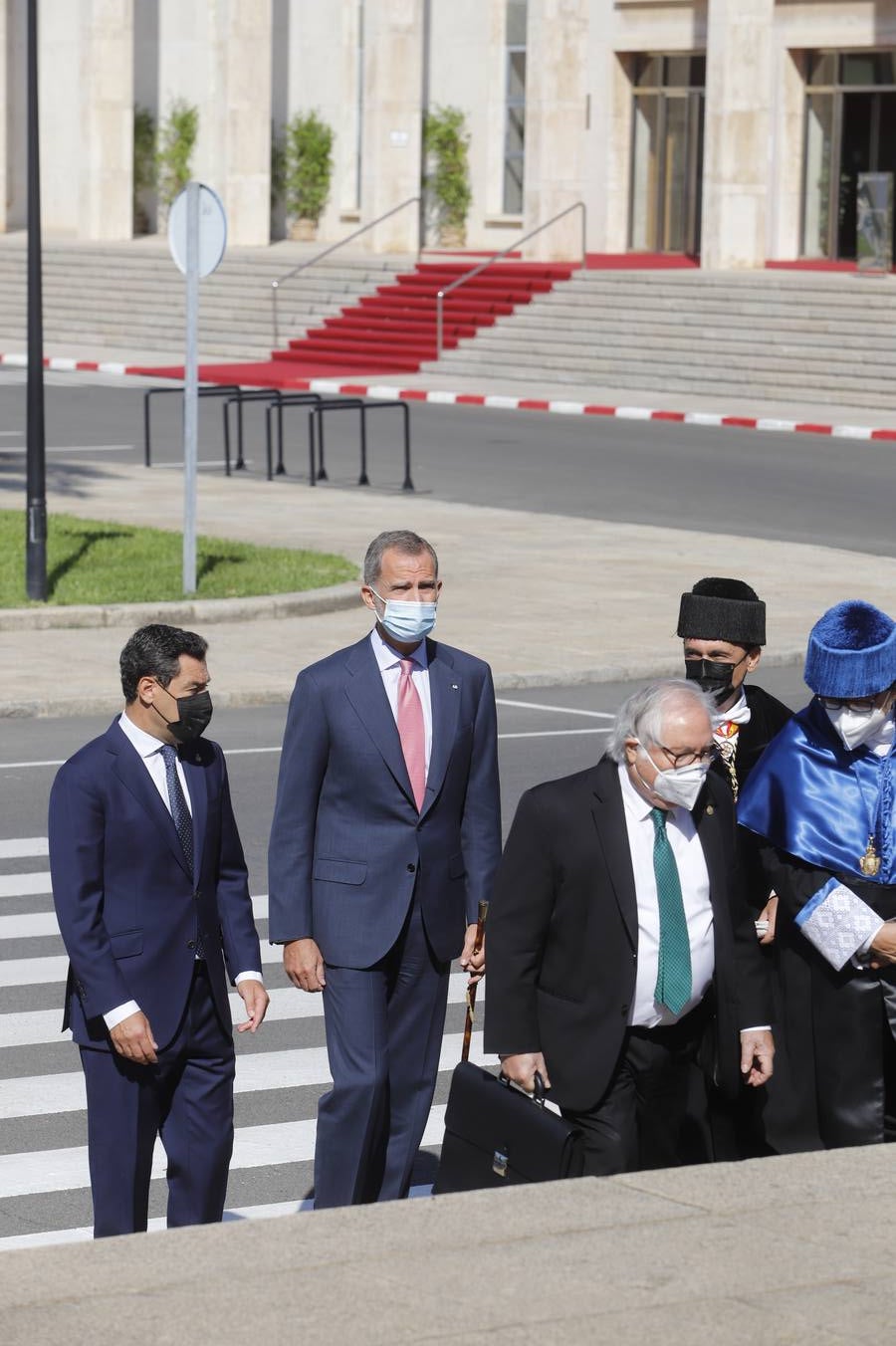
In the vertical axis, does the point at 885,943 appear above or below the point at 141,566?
above

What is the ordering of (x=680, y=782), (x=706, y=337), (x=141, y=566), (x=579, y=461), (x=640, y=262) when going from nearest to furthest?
(x=680, y=782) → (x=141, y=566) → (x=579, y=461) → (x=706, y=337) → (x=640, y=262)

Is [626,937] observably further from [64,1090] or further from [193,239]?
[193,239]

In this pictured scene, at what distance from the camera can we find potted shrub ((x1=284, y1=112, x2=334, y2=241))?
56406mm

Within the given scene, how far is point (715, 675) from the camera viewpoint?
23.1 feet

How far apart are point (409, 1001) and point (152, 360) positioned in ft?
124

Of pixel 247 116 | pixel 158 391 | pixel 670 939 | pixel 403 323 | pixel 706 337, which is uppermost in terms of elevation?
pixel 247 116

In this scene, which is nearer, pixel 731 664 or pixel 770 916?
pixel 770 916

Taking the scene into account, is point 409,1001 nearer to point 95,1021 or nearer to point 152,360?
point 95,1021

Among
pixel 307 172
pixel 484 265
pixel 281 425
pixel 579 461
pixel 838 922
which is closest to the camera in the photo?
pixel 838 922

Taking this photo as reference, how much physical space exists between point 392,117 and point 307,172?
774cm

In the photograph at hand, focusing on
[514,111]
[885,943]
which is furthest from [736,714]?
[514,111]

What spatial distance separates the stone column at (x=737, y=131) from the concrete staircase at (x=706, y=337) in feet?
4.42

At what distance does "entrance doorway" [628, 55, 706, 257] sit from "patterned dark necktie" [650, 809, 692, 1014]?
4422 centimetres

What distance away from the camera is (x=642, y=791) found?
233 inches
